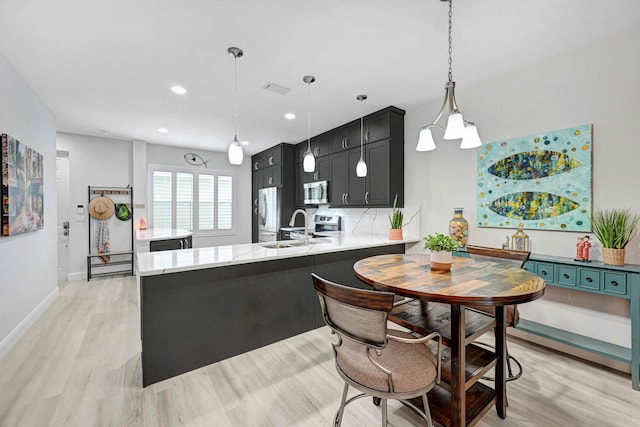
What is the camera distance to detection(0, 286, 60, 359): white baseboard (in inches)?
94.3

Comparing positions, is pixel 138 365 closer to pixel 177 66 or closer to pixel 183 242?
pixel 183 242

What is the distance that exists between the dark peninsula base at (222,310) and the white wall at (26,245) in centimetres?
165

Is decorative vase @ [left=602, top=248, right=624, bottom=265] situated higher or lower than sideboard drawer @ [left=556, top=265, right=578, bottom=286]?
higher

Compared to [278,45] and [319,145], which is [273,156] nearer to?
[319,145]

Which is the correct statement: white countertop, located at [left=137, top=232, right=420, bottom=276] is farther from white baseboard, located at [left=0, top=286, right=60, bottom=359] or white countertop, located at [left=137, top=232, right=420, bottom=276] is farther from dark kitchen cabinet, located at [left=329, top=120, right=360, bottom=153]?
dark kitchen cabinet, located at [left=329, top=120, right=360, bottom=153]

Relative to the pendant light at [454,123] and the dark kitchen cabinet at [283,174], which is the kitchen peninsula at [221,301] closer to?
the pendant light at [454,123]

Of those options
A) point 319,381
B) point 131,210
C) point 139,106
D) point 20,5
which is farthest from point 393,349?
point 131,210

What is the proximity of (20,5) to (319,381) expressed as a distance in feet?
10.7

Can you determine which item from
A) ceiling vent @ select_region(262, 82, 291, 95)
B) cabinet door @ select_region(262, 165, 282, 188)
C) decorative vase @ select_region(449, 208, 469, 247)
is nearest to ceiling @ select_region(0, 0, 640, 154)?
ceiling vent @ select_region(262, 82, 291, 95)

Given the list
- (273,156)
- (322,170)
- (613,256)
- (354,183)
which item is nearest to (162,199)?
(273,156)

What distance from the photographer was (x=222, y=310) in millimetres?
2234

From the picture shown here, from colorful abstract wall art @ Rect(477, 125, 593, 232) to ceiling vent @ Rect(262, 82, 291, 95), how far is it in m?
2.24

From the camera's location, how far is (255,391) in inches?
75.1

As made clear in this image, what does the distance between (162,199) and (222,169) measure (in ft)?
4.69
